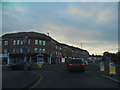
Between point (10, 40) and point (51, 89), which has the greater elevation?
point (10, 40)

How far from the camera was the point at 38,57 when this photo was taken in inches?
2571

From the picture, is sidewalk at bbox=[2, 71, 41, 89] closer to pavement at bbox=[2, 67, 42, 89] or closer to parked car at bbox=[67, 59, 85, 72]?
pavement at bbox=[2, 67, 42, 89]

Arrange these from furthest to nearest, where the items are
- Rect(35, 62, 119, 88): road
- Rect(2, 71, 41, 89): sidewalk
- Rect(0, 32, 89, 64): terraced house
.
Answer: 1. Rect(0, 32, 89, 64): terraced house
2. Rect(35, 62, 119, 88): road
3. Rect(2, 71, 41, 89): sidewalk

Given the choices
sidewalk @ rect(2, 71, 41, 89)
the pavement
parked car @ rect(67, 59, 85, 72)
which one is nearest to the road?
the pavement

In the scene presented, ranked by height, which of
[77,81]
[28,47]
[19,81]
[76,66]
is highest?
[28,47]

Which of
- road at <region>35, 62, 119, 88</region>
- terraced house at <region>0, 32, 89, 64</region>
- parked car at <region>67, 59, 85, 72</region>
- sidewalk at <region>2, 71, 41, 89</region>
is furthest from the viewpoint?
terraced house at <region>0, 32, 89, 64</region>

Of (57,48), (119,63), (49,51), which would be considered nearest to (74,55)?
(57,48)

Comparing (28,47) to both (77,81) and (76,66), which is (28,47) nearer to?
(76,66)

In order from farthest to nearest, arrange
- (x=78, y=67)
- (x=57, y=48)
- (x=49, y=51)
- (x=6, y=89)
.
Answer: (x=57, y=48) < (x=49, y=51) < (x=78, y=67) < (x=6, y=89)

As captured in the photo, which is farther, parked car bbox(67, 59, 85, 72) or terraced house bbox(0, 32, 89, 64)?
terraced house bbox(0, 32, 89, 64)

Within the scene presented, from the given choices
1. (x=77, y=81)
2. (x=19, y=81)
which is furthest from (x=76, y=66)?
(x=19, y=81)

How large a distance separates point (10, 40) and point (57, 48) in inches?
934

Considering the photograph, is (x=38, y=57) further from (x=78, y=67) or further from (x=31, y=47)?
(x=78, y=67)

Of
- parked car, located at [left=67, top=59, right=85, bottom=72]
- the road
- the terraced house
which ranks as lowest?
the road
